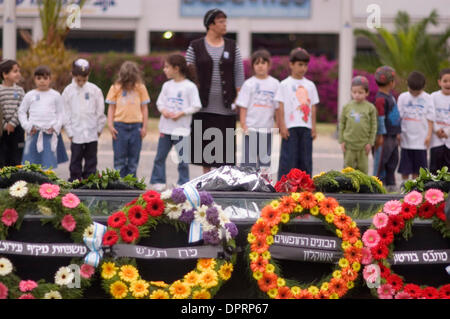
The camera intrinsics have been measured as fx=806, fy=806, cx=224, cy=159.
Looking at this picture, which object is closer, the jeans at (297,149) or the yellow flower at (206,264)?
the yellow flower at (206,264)

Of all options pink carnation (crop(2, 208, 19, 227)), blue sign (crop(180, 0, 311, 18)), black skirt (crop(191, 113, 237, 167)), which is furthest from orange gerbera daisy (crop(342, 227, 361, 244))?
blue sign (crop(180, 0, 311, 18))

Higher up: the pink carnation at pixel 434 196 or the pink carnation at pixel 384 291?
the pink carnation at pixel 434 196

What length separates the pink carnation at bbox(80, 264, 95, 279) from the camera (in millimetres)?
4441

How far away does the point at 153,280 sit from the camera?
4602 mm

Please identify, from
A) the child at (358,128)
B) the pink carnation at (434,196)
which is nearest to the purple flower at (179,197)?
the pink carnation at (434,196)

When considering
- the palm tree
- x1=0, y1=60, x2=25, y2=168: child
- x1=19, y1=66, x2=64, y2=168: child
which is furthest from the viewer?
the palm tree

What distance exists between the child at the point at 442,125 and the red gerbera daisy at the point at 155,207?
211 inches

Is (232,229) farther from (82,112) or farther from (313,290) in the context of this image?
(82,112)

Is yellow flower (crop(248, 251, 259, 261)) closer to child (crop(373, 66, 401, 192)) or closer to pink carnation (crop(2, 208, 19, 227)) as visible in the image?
pink carnation (crop(2, 208, 19, 227))

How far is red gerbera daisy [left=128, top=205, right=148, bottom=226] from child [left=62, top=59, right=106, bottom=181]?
14.6 feet

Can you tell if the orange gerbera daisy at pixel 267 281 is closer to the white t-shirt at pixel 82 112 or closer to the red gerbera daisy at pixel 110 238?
the red gerbera daisy at pixel 110 238

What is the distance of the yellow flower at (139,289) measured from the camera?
439 centimetres
